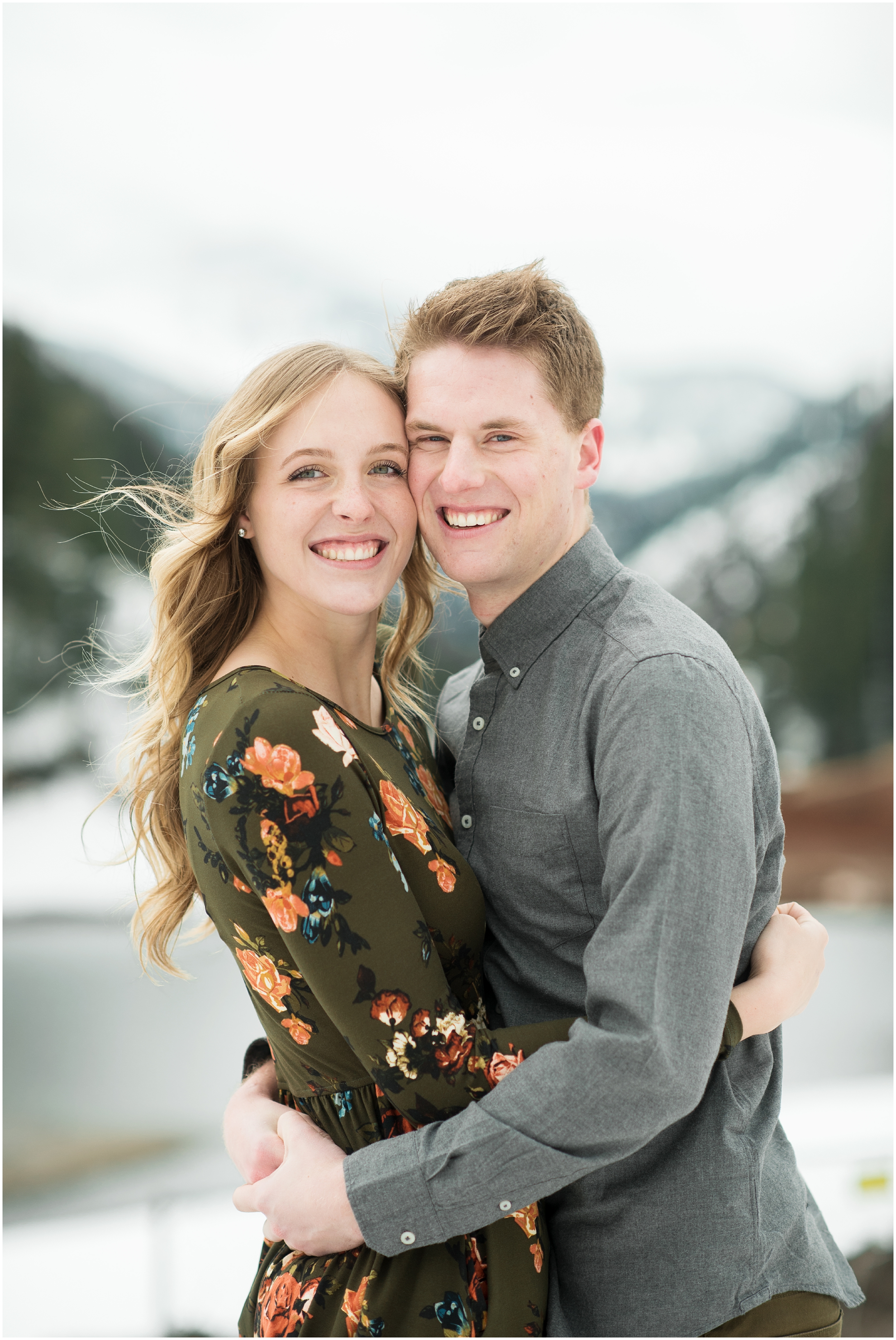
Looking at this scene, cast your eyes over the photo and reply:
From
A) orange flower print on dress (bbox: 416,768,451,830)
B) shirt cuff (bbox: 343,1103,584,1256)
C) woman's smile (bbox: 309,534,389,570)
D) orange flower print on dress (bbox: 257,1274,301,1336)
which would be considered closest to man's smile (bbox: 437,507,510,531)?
woman's smile (bbox: 309,534,389,570)

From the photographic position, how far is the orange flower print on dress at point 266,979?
117 cm

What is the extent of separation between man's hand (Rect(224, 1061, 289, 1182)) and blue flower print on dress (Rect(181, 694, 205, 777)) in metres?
0.46

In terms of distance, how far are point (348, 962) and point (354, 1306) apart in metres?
0.40

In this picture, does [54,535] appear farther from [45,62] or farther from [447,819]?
[447,819]

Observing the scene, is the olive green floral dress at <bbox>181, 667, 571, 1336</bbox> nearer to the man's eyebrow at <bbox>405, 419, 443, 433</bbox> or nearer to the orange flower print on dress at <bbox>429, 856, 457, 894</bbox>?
the orange flower print on dress at <bbox>429, 856, 457, 894</bbox>

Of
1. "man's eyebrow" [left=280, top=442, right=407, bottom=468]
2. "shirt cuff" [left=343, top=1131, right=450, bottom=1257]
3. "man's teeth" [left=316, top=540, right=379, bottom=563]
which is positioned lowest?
"shirt cuff" [left=343, top=1131, right=450, bottom=1257]

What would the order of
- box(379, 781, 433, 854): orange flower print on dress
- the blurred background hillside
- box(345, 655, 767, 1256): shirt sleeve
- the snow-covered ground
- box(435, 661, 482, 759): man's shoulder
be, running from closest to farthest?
box(345, 655, 767, 1256): shirt sleeve
box(379, 781, 433, 854): orange flower print on dress
box(435, 661, 482, 759): man's shoulder
the snow-covered ground
the blurred background hillside

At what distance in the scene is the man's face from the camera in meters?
1.34

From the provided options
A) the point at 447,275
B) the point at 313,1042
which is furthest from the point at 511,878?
the point at 447,275

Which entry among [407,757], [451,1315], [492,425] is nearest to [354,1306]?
[451,1315]

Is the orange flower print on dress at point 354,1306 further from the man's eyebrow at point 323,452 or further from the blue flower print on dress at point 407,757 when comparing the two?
the man's eyebrow at point 323,452

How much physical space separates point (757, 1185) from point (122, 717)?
3600 millimetres

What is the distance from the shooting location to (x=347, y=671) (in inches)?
60.4

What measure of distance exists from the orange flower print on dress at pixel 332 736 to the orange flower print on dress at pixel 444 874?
171 mm
